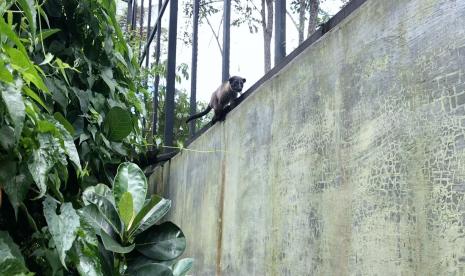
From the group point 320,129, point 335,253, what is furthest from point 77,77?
point 335,253

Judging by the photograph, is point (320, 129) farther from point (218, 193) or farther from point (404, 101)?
point (218, 193)

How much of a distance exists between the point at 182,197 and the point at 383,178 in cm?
295

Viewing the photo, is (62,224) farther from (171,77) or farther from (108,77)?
(171,77)

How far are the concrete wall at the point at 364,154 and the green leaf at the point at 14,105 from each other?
111 cm

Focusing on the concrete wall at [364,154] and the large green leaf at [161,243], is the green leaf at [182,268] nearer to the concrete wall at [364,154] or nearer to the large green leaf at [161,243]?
the large green leaf at [161,243]

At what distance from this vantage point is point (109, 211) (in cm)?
156

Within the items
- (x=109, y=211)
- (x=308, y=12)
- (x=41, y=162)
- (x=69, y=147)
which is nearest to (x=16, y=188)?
(x=41, y=162)

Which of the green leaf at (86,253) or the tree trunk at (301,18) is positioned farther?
the tree trunk at (301,18)

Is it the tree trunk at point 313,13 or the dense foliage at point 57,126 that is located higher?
the tree trunk at point 313,13

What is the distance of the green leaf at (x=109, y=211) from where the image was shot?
155 cm

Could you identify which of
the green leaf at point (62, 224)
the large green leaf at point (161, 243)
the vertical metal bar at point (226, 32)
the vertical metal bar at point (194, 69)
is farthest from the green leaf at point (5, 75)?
the vertical metal bar at point (194, 69)

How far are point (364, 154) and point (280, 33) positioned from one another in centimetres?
140

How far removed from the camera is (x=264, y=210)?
2.56 m

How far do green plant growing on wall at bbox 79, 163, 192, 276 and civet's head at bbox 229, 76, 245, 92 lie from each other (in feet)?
8.45
